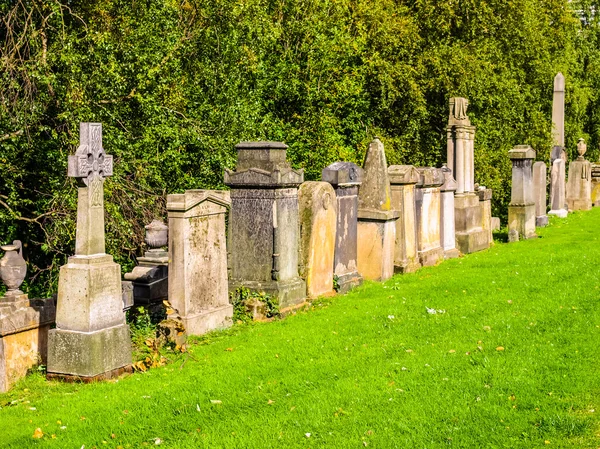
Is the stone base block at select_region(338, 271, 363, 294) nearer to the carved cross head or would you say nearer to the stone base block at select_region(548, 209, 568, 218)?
the carved cross head

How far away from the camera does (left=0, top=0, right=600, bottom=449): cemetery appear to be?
22.5ft

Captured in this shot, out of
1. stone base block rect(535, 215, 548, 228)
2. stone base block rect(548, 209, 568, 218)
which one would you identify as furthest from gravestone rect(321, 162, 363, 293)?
stone base block rect(548, 209, 568, 218)

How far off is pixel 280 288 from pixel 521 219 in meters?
9.79

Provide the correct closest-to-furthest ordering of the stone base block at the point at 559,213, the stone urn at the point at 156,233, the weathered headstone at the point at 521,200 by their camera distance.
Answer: the stone urn at the point at 156,233, the weathered headstone at the point at 521,200, the stone base block at the point at 559,213

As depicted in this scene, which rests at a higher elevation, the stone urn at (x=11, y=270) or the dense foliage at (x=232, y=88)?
the dense foliage at (x=232, y=88)

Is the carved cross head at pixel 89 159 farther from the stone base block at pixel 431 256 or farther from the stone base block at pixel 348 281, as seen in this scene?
the stone base block at pixel 431 256

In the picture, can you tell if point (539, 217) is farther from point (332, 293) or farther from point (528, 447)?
point (528, 447)

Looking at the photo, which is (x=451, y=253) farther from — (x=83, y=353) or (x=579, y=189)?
(x=579, y=189)

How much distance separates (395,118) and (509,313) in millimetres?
16082

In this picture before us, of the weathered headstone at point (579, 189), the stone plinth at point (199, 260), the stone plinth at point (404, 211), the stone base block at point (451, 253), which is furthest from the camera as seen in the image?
the weathered headstone at point (579, 189)

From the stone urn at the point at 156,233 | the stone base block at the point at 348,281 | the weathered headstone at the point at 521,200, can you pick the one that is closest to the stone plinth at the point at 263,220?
the stone urn at the point at 156,233

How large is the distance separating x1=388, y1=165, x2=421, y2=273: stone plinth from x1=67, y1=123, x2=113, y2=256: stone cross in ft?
21.4

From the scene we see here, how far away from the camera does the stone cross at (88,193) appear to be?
8.05m

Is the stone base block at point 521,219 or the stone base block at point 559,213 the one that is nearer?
the stone base block at point 521,219
